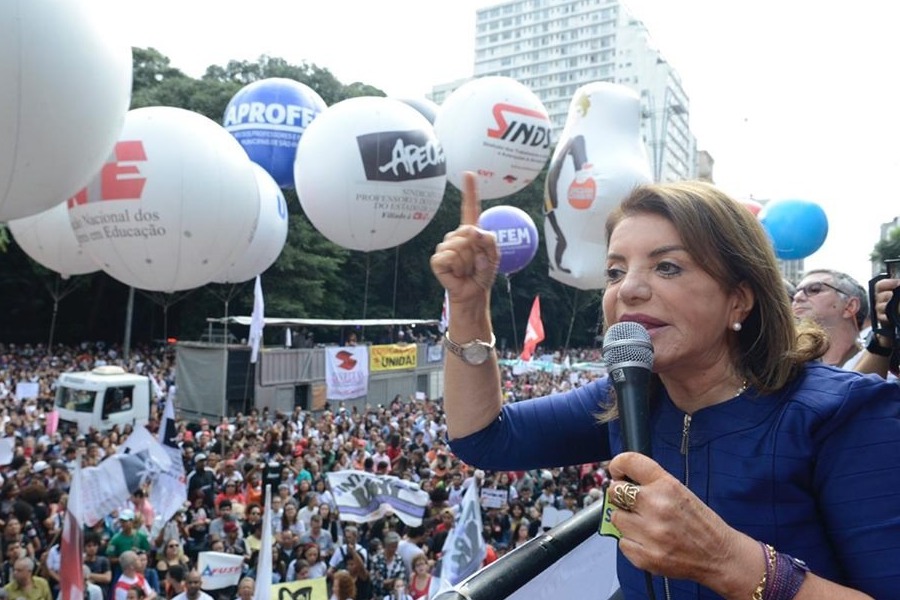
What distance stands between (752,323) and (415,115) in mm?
8123

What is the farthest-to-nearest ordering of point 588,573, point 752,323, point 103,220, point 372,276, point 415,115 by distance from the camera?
point 372,276, point 415,115, point 103,220, point 588,573, point 752,323

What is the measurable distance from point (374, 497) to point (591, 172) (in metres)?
5.91

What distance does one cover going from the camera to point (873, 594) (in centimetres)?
94

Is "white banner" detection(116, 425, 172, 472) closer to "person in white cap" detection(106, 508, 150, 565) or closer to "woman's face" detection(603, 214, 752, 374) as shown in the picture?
"person in white cap" detection(106, 508, 150, 565)

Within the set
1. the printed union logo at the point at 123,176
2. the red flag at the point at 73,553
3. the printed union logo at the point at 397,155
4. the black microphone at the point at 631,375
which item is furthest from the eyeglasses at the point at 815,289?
the printed union logo at the point at 397,155

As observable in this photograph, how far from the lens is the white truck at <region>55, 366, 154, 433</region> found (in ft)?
48.2

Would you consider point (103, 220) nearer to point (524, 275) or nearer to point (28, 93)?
point (28, 93)

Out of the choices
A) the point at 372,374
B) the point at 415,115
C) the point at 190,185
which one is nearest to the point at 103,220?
the point at 190,185

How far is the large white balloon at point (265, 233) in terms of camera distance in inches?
384

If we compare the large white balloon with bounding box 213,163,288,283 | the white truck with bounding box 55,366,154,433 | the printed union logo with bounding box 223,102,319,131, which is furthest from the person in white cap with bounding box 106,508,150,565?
the white truck with bounding box 55,366,154,433

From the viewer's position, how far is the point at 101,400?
48.1 feet

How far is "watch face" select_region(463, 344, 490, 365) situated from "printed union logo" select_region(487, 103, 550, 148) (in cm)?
1071

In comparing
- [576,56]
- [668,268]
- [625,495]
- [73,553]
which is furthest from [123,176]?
[576,56]

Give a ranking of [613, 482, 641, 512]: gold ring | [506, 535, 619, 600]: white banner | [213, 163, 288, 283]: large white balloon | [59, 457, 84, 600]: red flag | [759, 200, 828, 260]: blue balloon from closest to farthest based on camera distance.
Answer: [613, 482, 641, 512]: gold ring
[506, 535, 619, 600]: white banner
[59, 457, 84, 600]: red flag
[759, 200, 828, 260]: blue balloon
[213, 163, 288, 283]: large white balloon
